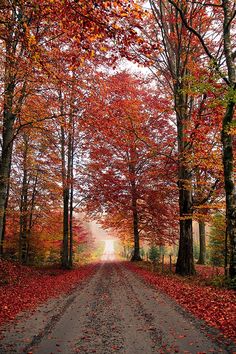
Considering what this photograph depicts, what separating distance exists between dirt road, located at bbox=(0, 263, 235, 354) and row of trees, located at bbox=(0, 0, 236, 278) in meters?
4.80

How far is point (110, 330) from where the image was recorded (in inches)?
239

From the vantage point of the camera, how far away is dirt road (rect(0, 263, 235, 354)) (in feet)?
16.6

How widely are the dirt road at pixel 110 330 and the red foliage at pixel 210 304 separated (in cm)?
41

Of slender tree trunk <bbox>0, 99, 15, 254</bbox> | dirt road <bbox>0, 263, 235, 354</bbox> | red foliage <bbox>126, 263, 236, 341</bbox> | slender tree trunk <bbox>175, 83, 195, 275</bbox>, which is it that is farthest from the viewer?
slender tree trunk <bbox>175, 83, 195, 275</bbox>

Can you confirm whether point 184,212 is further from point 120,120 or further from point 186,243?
point 120,120

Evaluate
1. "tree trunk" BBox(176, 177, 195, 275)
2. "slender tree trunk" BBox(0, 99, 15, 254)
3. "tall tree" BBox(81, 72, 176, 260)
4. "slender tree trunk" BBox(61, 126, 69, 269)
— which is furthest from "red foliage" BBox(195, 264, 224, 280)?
"slender tree trunk" BBox(0, 99, 15, 254)

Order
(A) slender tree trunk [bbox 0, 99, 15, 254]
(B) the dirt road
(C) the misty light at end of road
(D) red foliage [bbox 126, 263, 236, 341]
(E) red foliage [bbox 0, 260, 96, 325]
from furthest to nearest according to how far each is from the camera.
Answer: (C) the misty light at end of road
(A) slender tree trunk [bbox 0, 99, 15, 254]
(E) red foliage [bbox 0, 260, 96, 325]
(D) red foliage [bbox 126, 263, 236, 341]
(B) the dirt road

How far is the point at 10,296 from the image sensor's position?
10.0 metres

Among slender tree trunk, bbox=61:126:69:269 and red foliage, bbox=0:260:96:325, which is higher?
slender tree trunk, bbox=61:126:69:269

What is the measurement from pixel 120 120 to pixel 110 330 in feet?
40.1

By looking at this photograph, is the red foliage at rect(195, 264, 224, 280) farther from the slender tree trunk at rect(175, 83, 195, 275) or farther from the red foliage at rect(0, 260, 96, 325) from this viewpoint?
the red foliage at rect(0, 260, 96, 325)

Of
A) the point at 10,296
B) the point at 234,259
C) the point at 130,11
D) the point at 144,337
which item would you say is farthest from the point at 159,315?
the point at 130,11

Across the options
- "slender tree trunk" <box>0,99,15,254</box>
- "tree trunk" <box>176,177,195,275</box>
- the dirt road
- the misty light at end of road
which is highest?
"slender tree trunk" <box>0,99,15,254</box>

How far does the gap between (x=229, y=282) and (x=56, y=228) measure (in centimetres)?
1870
